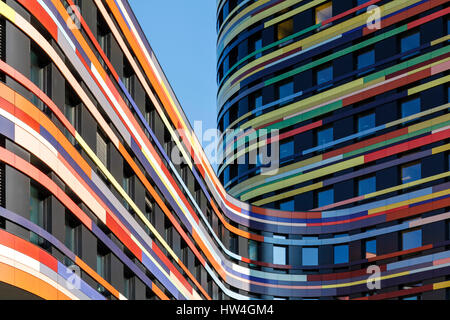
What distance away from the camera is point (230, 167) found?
3725 inches

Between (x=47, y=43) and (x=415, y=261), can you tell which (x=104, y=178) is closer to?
(x=47, y=43)

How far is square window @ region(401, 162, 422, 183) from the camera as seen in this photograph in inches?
3191

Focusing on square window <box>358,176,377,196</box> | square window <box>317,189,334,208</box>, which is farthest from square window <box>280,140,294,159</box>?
square window <box>358,176,377,196</box>

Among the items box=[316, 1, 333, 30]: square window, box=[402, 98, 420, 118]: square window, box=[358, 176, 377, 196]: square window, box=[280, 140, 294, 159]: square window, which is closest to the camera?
box=[402, 98, 420, 118]: square window

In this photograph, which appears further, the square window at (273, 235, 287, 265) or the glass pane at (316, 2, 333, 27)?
the glass pane at (316, 2, 333, 27)

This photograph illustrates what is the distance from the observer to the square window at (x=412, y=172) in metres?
81.1

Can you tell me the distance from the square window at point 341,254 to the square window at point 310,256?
1.58m

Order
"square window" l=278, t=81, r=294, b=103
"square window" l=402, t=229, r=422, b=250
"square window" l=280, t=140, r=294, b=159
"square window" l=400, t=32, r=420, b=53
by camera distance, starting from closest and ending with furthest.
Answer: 1. "square window" l=402, t=229, r=422, b=250
2. "square window" l=400, t=32, r=420, b=53
3. "square window" l=280, t=140, r=294, b=159
4. "square window" l=278, t=81, r=294, b=103

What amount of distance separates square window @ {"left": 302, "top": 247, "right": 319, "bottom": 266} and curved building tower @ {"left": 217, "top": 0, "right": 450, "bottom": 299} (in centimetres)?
10

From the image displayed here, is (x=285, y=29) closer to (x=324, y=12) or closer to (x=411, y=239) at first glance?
(x=324, y=12)

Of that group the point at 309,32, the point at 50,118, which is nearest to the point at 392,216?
the point at 309,32

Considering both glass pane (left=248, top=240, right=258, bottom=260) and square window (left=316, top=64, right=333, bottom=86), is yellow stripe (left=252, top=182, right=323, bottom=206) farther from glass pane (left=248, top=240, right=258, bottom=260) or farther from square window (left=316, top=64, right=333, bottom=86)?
square window (left=316, top=64, right=333, bottom=86)
